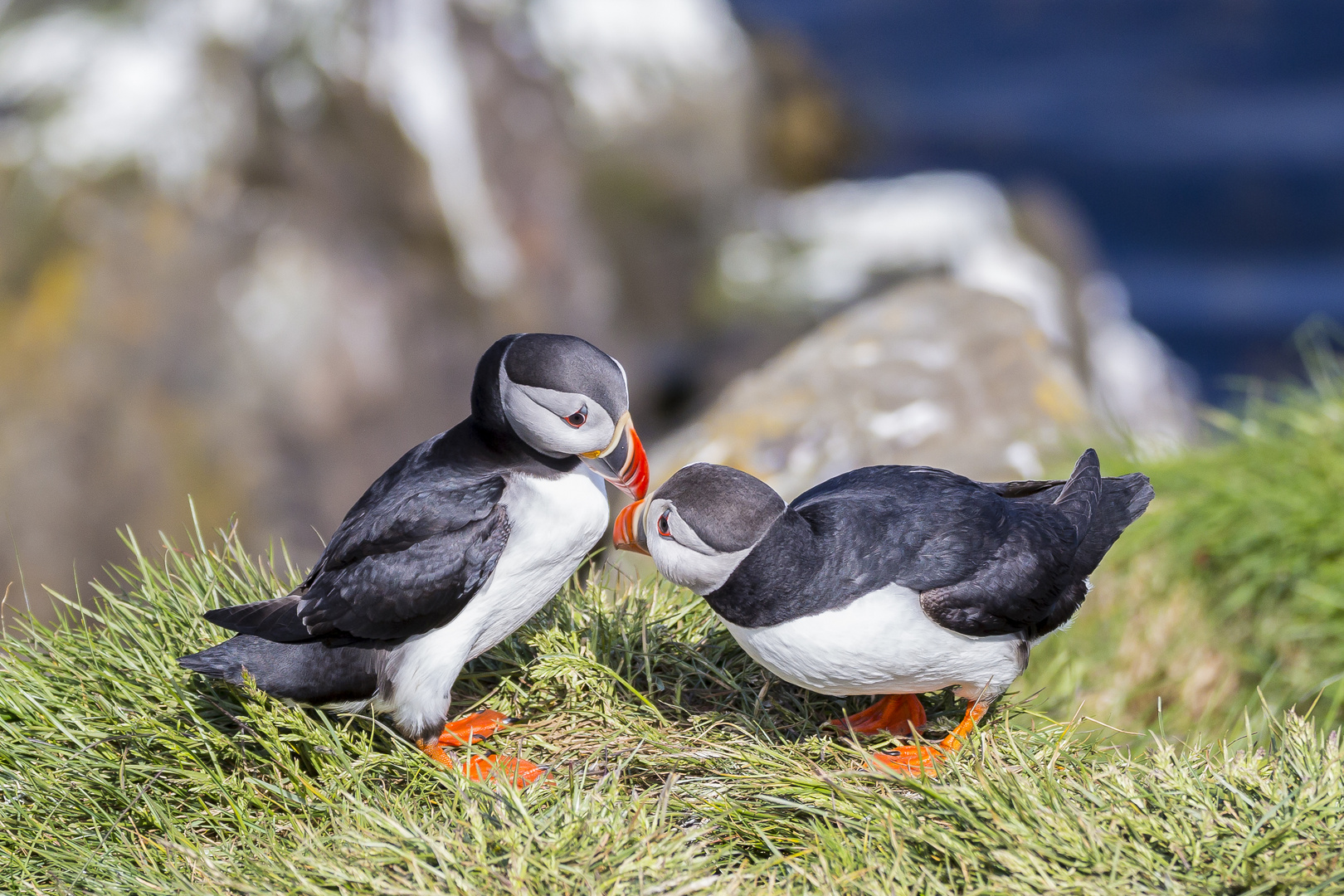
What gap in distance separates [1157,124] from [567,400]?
16.3 meters

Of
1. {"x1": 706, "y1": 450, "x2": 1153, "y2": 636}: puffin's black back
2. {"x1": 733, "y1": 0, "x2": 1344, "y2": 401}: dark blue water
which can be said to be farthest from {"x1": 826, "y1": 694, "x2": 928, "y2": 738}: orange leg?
{"x1": 733, "y1": 0, "x2": 1344, "y2": 401}: dark blue water

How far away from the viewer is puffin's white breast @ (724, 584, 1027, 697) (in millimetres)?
2895

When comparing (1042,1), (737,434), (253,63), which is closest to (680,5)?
(253,63)

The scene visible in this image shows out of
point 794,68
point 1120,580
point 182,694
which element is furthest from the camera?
point 794,68

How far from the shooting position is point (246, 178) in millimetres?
7805

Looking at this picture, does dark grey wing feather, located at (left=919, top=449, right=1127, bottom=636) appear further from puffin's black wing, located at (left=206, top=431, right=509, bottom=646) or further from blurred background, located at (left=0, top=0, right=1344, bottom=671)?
blurred background, located at (left=0, top=0, right=1344, bottom=671)

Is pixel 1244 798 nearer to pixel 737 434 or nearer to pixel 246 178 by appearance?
pixel 737 434

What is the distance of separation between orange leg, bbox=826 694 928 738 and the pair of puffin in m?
0.01

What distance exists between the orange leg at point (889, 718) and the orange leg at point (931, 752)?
3.5 inches

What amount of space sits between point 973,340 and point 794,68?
30.7ft

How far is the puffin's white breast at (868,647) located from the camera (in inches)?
114

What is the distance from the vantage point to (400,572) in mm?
3094

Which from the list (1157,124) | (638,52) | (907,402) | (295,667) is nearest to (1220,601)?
(907,402)

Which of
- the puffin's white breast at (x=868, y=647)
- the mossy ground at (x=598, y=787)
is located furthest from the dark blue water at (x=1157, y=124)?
the puffin's white breast at (x=868, y=647)
